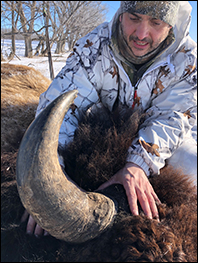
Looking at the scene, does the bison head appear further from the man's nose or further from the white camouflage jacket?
the man's nose

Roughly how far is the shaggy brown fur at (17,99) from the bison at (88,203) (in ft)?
2.69

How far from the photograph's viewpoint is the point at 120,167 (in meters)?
1.37

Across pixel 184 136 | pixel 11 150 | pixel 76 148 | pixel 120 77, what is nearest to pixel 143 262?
pixel 76 148

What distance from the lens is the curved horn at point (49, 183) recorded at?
2.53ft

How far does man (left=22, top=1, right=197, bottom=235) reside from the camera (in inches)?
61.4

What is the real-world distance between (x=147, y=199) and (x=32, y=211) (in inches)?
28.0

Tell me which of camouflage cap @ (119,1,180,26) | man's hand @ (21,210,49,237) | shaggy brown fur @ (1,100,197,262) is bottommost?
man's hand @ (21,210,49,237)

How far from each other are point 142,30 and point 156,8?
0.56 ft

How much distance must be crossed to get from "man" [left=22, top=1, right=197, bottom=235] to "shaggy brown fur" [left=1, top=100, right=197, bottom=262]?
17cm

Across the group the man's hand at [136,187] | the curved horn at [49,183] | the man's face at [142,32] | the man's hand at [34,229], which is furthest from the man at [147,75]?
the curved horn at [49,183]

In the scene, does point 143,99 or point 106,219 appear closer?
point 106,219

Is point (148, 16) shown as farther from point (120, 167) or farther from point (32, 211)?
point (32, 211)

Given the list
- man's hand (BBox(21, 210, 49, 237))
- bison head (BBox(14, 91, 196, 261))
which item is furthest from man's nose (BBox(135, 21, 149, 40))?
man's hand (BBox(21, 210, 49, 237))

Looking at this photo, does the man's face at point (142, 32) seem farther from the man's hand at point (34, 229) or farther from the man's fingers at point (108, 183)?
the man's hand at point (34, 229)
